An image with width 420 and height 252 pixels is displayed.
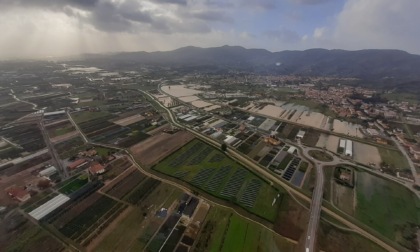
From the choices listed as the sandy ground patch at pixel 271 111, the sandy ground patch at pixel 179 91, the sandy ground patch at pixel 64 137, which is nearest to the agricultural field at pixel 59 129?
the sandy ground patch at pixel 64 137

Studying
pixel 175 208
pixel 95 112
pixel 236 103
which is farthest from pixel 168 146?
pixel 236 103

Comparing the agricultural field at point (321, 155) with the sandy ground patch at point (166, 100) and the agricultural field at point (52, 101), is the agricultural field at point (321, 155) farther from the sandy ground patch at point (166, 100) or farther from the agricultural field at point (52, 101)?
the agricultural field at point (52, 101)

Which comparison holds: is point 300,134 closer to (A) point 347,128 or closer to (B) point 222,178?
(A) point 347,128

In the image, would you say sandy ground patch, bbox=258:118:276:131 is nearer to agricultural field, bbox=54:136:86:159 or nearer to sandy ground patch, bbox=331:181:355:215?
sandy ground patch, bbox=331:181:355:215

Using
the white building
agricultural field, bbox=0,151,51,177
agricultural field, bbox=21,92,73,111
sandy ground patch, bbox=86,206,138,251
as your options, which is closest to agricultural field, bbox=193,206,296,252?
sandy ground patch, bbox=86,206,138,251

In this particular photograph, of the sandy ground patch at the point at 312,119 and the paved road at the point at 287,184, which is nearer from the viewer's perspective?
the paved road at the point at 287,184

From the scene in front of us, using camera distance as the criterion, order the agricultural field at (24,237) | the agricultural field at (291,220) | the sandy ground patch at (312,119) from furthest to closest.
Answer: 1. the sandy ground patch at (312,119)
2. the agricultural field at (291,220)
3. the agricultural field at (24,237)

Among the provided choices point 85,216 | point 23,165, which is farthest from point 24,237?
point 23,165
